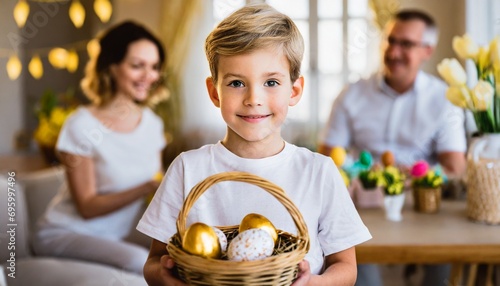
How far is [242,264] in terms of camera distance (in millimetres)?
897

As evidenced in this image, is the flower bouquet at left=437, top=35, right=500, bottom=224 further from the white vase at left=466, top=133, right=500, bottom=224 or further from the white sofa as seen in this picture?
the white sofa

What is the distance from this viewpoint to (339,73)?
16.5 ft

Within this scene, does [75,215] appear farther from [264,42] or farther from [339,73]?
[339,73]

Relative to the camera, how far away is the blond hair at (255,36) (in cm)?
107

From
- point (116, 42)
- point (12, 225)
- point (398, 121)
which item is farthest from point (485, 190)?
point (12, 225)

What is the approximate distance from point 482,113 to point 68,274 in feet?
4.51

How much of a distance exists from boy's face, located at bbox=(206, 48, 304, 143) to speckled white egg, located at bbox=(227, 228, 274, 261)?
8.0 inches

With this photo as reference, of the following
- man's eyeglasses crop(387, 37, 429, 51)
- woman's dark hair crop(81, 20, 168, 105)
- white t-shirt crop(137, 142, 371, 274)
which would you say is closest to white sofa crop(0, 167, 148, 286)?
woman's dark hair crop(81, 20, 168, 105)

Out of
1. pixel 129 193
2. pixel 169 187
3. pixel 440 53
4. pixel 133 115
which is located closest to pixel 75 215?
pixel 129 193

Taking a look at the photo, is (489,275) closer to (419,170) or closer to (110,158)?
(419,170)

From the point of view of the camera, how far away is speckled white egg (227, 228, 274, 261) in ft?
3.12

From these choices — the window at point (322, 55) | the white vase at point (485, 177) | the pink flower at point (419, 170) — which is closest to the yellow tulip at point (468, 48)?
the white vase at point (485, 177)

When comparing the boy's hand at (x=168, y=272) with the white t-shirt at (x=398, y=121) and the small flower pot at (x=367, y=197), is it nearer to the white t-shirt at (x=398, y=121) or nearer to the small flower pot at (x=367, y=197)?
the small flower pot at (x=367, y=197)

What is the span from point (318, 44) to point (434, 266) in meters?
2.72
